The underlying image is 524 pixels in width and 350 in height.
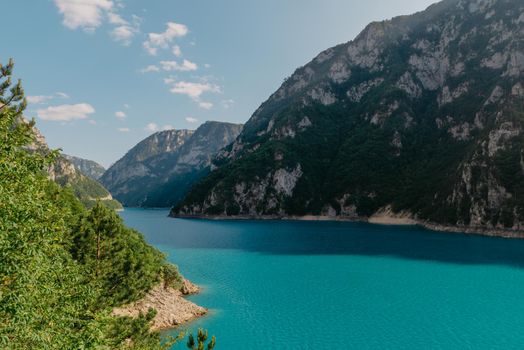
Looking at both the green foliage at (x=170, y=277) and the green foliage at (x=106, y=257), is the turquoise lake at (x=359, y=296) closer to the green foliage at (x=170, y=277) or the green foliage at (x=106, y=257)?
the green foliage at (x=170, y=277)

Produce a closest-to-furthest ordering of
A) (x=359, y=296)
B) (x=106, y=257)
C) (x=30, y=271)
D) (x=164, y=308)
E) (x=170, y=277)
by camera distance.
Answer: (x=30, y=271) → (x=106, y=257) → (x=164, y=308) → (x=170, y=277) → (x=359, y=296)

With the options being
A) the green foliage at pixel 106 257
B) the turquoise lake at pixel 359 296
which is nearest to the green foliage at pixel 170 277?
the turquoise lake at pixel 359 296

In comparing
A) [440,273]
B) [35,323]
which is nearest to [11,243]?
[35,323]

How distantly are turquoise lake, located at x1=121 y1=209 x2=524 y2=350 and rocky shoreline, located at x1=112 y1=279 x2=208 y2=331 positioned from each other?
2.12 metres

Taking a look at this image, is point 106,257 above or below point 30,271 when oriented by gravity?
below

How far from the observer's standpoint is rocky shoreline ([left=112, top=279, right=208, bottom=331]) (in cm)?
4900

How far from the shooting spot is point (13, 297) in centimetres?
1653

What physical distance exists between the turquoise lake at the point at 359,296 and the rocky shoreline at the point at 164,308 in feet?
6.97

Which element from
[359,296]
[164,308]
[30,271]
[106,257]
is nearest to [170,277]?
[164,308]

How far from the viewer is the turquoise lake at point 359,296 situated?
159 feet

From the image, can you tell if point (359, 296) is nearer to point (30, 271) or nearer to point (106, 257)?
point (106, 257)

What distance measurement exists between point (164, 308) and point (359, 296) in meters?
33.6

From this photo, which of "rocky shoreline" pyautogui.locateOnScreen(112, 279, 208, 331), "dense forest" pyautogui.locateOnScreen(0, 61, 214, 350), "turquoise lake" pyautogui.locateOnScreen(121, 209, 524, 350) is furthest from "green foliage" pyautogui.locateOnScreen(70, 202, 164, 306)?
"dense forest" pyautogui.locateOnScreen(0, 61, 214, 350)

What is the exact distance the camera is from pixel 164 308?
5284 centimetres
